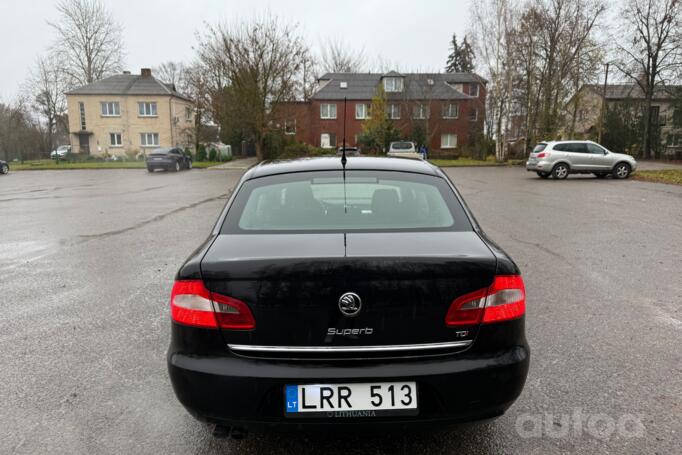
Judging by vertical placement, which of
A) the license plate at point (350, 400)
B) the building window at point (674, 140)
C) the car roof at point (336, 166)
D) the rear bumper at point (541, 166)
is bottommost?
the license plate at point (350, 400)

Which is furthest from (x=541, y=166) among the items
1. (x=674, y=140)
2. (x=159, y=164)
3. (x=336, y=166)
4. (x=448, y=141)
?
(x=448, y=141)

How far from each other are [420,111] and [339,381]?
46216mm

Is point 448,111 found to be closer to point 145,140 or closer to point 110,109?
point 145,140

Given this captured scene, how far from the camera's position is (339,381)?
2.08 metres

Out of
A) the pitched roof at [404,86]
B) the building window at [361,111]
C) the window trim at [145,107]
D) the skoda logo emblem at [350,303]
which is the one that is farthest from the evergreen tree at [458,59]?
the skoda logo emblem at [350,303]

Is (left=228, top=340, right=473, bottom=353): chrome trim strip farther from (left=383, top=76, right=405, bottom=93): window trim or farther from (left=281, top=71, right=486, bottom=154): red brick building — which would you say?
(left=383, top=76, right=405, bottom=93): window trim

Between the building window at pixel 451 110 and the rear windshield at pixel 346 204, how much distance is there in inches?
1894

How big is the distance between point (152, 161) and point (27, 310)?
28.2 metres

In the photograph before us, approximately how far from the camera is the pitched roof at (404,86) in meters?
47.2

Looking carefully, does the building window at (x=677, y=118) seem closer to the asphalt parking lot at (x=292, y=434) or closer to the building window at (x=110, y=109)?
the asphalt parking lot at (x=292, y=434)

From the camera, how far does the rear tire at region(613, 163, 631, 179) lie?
2189 centimetres

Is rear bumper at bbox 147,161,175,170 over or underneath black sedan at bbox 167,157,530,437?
over

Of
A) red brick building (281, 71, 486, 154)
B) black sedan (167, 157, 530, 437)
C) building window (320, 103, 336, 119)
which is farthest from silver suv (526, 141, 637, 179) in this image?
building window (320, 103, 336, 119)

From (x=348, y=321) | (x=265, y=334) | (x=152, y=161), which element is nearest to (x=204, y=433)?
(x=265, y=334)
